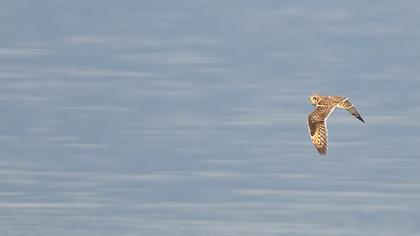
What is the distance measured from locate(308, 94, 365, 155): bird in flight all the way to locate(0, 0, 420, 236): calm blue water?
257 centimetres

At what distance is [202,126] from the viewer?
40531 millimetres

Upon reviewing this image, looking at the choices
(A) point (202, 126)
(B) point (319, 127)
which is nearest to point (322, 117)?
(B) point (319, 127)

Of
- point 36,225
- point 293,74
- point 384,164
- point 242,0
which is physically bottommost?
point 36,225

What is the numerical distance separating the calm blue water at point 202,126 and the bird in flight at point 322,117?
2568mm

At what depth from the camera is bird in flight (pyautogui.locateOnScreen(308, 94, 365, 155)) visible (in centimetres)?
2189

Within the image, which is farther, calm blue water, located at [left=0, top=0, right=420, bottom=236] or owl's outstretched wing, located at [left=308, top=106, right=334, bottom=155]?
calm blue water, located at [left=0, top=0, right=420, bottom=236]

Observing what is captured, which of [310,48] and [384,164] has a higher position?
[310,48]

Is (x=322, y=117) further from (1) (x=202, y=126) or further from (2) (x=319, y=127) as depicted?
(1) (x=202, y=126)

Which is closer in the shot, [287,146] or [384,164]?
[384,164]

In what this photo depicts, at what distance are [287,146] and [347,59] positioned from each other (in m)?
24.6

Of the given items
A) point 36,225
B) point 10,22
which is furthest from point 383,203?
point 10,22

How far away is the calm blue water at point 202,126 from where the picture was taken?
89.1ft

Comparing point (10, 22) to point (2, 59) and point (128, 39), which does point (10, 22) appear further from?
point (2, 59)

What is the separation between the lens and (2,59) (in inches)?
2093
